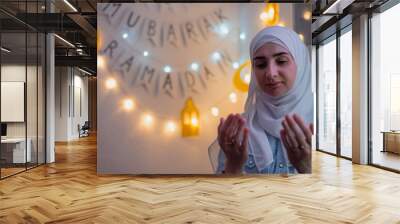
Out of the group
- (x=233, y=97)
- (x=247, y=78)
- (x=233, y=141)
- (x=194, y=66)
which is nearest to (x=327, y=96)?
(x=247, y=78)

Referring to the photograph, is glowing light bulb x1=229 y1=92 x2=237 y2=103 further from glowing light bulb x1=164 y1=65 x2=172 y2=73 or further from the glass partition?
the glass partition

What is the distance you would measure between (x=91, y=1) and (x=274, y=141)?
18.5 ft

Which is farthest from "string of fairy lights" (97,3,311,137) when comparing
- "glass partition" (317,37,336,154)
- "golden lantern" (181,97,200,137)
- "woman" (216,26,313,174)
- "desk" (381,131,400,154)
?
"glass partition" (317,37,336,154)

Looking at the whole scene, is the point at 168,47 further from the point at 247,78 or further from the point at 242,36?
the point at 247,78

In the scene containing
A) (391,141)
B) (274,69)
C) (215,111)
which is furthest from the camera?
(391,141)

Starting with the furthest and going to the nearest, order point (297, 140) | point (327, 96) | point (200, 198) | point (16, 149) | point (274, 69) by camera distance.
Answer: point (327, 96) → point (16, 149) → point (297, 140) → point (274, 69) → point (200, 198)

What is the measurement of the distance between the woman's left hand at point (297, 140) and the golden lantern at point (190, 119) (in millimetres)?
1459

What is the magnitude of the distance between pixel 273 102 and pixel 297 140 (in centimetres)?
77

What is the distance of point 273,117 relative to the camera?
6.32m

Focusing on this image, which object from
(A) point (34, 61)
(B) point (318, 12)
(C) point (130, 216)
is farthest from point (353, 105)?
(A) point (34, 61)

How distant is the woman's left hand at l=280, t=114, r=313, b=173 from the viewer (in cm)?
634

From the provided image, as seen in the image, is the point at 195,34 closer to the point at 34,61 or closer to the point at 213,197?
the point at 213,197

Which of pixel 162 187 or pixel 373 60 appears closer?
pixel 162 187

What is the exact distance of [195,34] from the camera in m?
6.49
